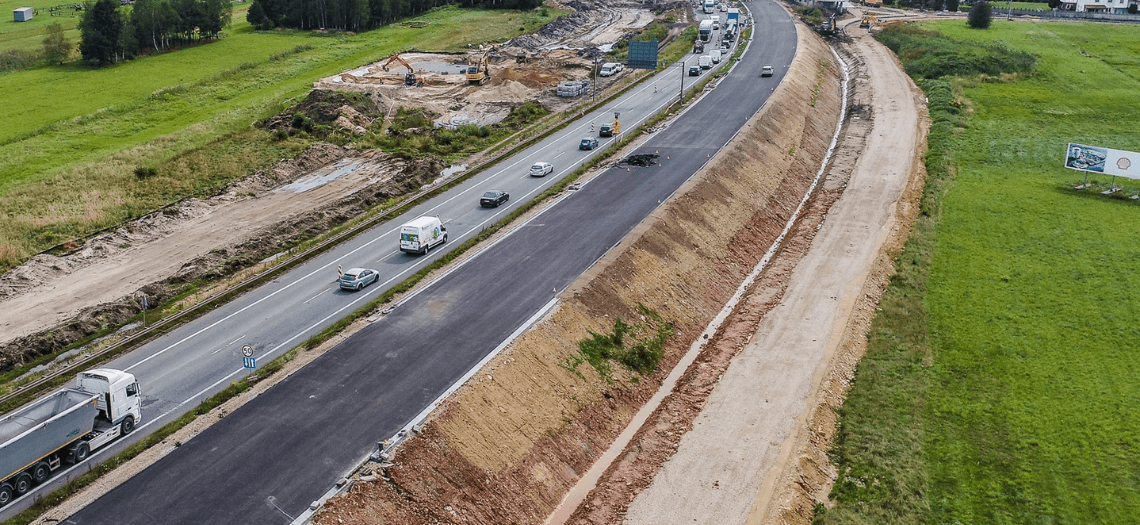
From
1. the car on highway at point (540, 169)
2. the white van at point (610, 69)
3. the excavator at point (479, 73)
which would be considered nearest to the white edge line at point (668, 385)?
the car on highway at point (540, 169)

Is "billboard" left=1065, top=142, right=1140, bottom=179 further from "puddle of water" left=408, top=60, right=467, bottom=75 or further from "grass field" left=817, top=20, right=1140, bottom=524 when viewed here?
"puddle of water" left=408, top=60, right=467, bottom=75

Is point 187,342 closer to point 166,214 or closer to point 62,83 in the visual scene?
point 166,214

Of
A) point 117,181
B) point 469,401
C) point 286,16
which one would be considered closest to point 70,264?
point 117,181

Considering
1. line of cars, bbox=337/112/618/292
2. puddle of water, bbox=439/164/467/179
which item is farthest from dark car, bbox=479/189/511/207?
puddle of water, bbox=439/164/467/179

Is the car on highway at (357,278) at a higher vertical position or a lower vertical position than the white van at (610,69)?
lower

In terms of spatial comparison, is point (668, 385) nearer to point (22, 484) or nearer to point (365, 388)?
point (365, 388)

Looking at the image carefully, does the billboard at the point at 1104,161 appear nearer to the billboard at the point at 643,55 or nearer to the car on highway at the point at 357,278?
the billboard at the point at 643,55
